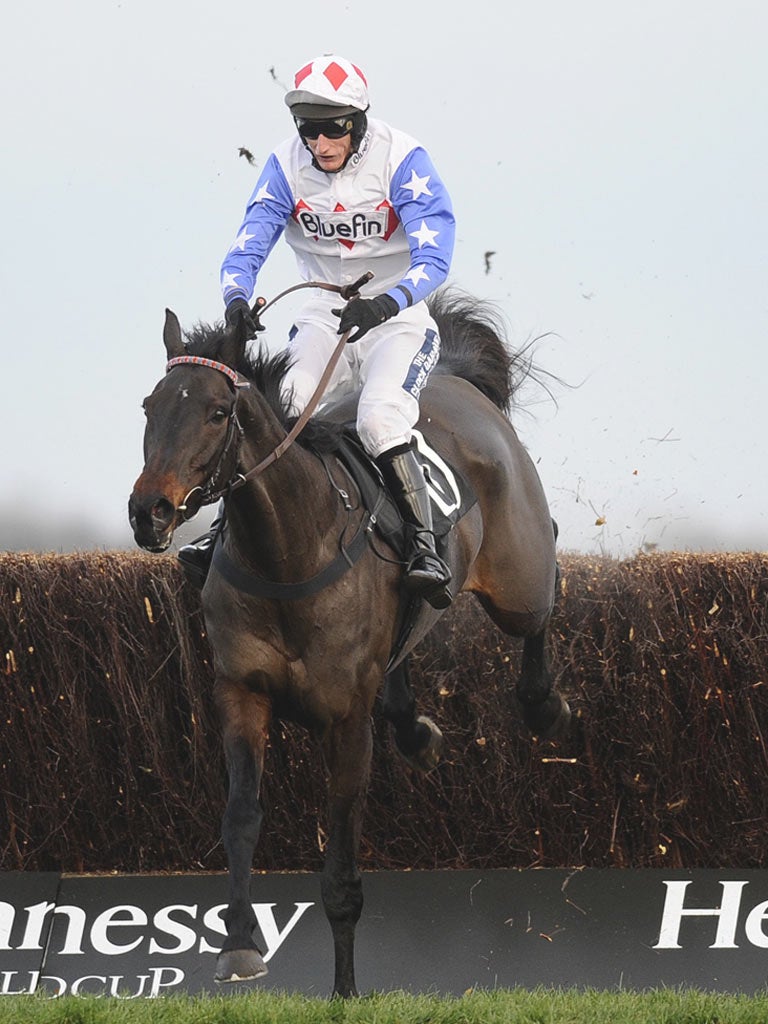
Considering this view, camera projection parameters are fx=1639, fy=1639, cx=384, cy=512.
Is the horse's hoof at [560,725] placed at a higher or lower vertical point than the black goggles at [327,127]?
lower

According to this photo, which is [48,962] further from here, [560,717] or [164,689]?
[560,717]

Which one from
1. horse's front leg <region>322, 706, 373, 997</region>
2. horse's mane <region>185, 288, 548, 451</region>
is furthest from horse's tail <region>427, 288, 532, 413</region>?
horse's front leg <region>322, 706, 373, 997</region>

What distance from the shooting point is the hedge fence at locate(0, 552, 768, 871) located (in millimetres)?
6660

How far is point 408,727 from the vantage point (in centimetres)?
625

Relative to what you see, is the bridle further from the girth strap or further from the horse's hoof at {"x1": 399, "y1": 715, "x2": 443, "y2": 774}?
the horse's hoof at {"x1": 399, "y1": 715, "x2": 443, "y2": 774}

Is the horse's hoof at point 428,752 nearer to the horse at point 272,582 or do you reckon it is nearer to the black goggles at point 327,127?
the horse at point 272,582

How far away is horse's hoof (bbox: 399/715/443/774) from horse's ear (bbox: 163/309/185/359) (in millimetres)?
2226

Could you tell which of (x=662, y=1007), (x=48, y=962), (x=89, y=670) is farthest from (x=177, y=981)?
(x=662, y=1007)

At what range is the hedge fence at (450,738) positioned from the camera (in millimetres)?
6660

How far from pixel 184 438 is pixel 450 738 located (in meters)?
2.88

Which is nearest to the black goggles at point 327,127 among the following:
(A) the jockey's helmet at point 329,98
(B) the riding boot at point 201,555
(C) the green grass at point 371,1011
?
(A) the jockey's helmet at point 329,98

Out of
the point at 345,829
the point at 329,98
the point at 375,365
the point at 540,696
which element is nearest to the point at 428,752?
the point at 540,696

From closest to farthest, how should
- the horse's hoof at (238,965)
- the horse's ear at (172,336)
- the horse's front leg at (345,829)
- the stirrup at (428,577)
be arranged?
the horse's hoof at (238,965) → the horse's ear at (172,336) → the horse's front leg at (345,829) → the stirrup at (428,577)

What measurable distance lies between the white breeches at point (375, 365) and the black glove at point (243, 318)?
0.45 m
